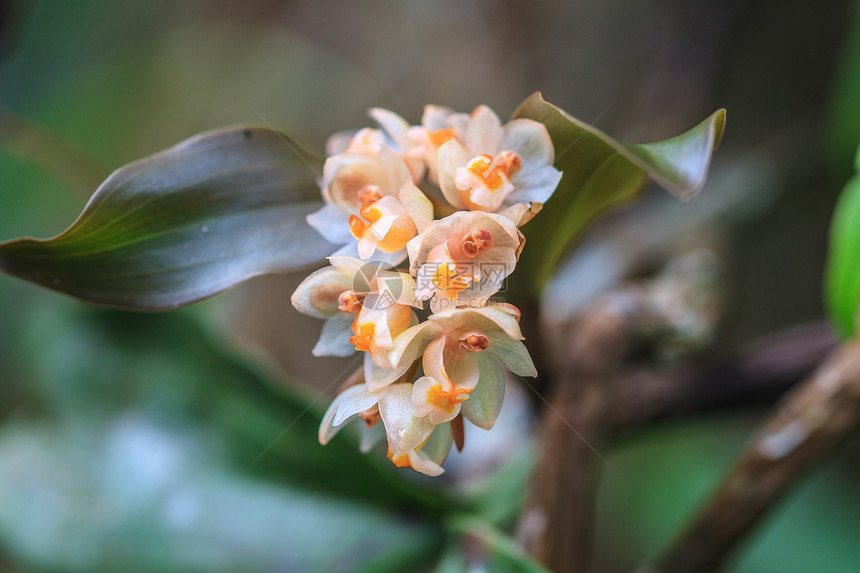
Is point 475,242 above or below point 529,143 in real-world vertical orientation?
below

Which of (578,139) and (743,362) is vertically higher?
(743,362)

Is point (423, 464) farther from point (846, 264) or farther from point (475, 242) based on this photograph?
point (846, 264)

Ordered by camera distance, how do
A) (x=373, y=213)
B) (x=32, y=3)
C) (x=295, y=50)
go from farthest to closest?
(x=295, y=50), (x=32, y=3), (x=373, y=213)

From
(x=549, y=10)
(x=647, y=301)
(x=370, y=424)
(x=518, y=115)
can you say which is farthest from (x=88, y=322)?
(x=549, y=10)

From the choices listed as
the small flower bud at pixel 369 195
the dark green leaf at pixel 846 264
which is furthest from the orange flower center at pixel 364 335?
the dark green leaf at pixel 846 264

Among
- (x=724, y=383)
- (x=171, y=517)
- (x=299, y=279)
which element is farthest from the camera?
(x=299, y=279)

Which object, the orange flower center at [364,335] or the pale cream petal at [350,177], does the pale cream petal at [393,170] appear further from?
the orange flower center at [364,335]

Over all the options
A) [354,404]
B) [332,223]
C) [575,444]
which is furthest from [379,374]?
[575,444]

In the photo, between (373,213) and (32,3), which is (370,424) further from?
(32,3)
